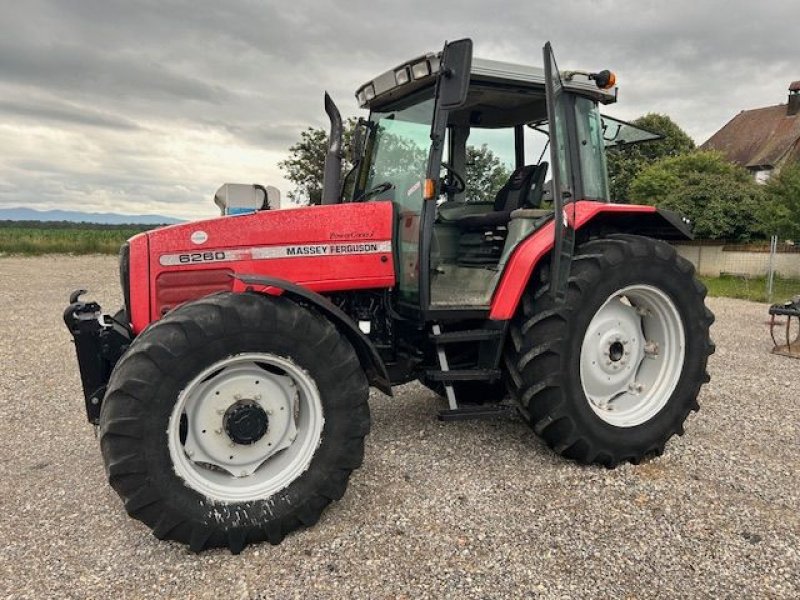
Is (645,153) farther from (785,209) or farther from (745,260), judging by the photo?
(785,209)

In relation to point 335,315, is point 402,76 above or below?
above

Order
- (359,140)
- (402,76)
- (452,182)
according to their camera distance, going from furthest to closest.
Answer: (359,140), (452,182), (402,76)

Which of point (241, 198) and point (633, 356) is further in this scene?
point (633, 356)

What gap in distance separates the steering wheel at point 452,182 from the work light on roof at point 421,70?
0.66 meters

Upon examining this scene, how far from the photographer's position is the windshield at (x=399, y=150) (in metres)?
3.67

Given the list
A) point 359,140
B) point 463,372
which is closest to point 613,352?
point 463,372

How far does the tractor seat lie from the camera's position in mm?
4148

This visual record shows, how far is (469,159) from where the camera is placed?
14.1 feet

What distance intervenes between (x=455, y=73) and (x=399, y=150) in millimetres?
783

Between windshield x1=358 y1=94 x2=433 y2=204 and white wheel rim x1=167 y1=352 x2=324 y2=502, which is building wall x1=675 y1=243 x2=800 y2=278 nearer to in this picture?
windshield x1=358 y1=94 x2=433 y2=204

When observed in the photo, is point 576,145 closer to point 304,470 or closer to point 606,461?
point 606,461

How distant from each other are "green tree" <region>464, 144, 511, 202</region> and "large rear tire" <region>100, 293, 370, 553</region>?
6.07ft

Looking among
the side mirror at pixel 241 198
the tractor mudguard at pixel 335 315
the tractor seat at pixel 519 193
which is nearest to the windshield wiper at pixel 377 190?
the tractor seat at pixel 519 193

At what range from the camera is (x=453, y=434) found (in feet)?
14.2
